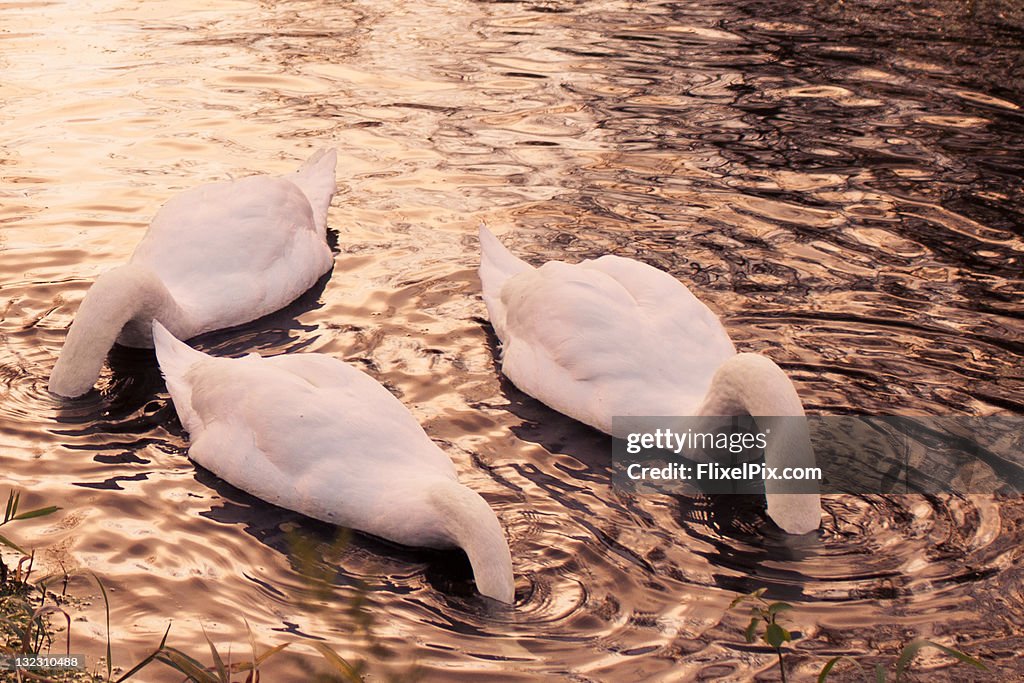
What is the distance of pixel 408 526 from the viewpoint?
624cm

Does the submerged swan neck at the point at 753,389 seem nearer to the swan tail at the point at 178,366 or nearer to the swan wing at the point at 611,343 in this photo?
the swan wing at the point at 611,343

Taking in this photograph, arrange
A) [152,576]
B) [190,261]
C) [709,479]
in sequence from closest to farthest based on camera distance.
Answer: [152,576]
[709,479]
[190,261]

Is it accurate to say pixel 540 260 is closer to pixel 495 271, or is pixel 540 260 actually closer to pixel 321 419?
pixel 495 271

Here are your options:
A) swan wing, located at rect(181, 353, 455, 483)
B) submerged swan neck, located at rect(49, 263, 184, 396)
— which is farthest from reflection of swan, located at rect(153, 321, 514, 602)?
submerged swan neck, located at rect(49, 263, 184, 396)

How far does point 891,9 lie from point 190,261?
35.0 ft

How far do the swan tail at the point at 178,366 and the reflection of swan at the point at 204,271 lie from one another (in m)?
0.27

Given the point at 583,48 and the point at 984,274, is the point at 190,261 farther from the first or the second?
the point at 583,48

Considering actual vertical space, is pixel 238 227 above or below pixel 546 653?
above

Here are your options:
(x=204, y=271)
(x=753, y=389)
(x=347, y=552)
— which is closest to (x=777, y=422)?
(x=753, y=389)

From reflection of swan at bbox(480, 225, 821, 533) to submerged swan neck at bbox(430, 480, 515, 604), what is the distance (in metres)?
1.52

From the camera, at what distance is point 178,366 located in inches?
301

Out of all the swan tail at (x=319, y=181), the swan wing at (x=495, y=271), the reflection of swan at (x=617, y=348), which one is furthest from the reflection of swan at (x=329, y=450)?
the swan tail at (x=319, y=181)

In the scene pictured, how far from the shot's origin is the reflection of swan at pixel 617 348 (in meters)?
7.30

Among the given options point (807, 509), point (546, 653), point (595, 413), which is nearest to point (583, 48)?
point (595, 413)
